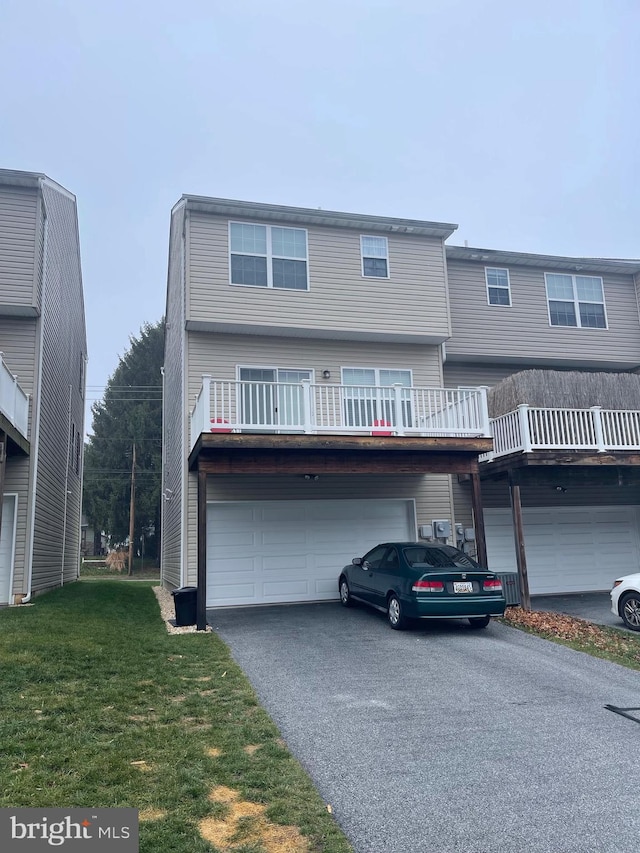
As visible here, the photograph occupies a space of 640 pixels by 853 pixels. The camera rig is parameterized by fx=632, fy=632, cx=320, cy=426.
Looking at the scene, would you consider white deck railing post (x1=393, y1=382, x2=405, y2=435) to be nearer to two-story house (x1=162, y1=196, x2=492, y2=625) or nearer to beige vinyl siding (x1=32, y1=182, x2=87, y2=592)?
two-story house (x1=162, y1=196, x2=492, y2=625)

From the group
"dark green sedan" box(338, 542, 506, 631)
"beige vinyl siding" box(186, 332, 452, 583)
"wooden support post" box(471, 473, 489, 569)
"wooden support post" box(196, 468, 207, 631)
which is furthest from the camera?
"beige vinyl siding" box(186, 332, 452, 583)

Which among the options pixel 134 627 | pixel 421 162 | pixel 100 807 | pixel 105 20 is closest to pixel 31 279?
pixel 134 627

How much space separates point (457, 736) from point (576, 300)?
577 inches

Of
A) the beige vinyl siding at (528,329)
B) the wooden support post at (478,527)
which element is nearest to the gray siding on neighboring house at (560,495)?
the wooden support post at (478,527)

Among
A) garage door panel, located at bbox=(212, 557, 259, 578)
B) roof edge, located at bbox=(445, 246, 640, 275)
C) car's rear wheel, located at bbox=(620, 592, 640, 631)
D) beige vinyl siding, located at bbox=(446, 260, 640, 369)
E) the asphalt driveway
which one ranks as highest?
roof edge, located at bbox=(445, 246, 640, 275)

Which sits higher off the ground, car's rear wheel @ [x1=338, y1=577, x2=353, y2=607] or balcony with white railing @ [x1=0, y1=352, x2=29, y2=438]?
balcony with white railing @ [x1=0, y1=352, x2=29, y2=438]

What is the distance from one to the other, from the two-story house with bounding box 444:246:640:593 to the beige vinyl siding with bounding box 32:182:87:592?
941 cm

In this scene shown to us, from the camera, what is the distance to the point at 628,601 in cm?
→ 1050

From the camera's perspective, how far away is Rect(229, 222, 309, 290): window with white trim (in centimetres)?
1398

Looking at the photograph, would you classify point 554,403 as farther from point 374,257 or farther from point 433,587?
point 433,587

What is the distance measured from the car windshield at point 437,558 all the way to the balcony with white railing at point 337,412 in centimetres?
240

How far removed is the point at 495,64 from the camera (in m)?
21.1

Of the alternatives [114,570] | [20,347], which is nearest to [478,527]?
[20,347]

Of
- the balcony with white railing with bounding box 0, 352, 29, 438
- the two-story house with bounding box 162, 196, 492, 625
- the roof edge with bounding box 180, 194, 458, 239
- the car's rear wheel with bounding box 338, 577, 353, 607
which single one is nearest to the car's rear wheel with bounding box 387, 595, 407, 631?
the car's rear wheel with bounding box 338, 577, 353, 607
